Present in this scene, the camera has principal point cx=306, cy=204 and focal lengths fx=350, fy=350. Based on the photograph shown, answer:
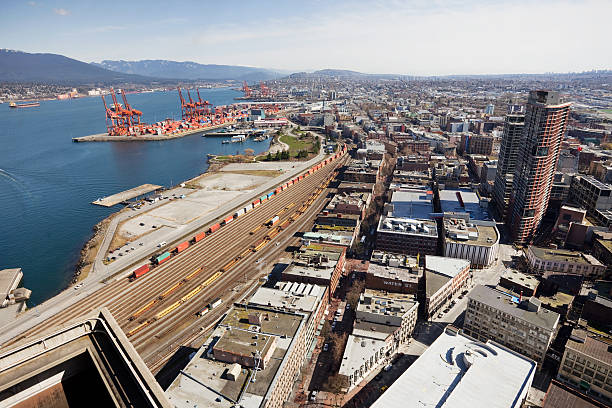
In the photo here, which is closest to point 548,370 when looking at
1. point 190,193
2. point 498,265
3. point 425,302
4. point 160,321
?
point 425,302

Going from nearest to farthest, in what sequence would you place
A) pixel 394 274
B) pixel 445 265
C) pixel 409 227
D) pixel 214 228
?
pixel 394 274 < pixel 445 265 < pixel 409 227 < pixel 214 228

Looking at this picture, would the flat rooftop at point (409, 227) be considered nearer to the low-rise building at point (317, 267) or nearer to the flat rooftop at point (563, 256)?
the low-rise building at point (317, 267)

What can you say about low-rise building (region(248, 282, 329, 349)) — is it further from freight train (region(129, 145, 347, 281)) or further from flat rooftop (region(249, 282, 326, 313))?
freight train (region(129, 145, 347, 281))

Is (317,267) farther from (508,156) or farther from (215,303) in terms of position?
(508,156)

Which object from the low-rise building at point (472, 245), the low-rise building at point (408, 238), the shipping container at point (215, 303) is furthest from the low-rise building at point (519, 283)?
the shipping container at point (215, 303)

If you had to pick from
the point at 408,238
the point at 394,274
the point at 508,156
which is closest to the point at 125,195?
the point at 408,238

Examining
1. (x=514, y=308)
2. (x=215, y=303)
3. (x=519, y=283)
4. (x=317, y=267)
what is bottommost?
(x=215, y=303)
